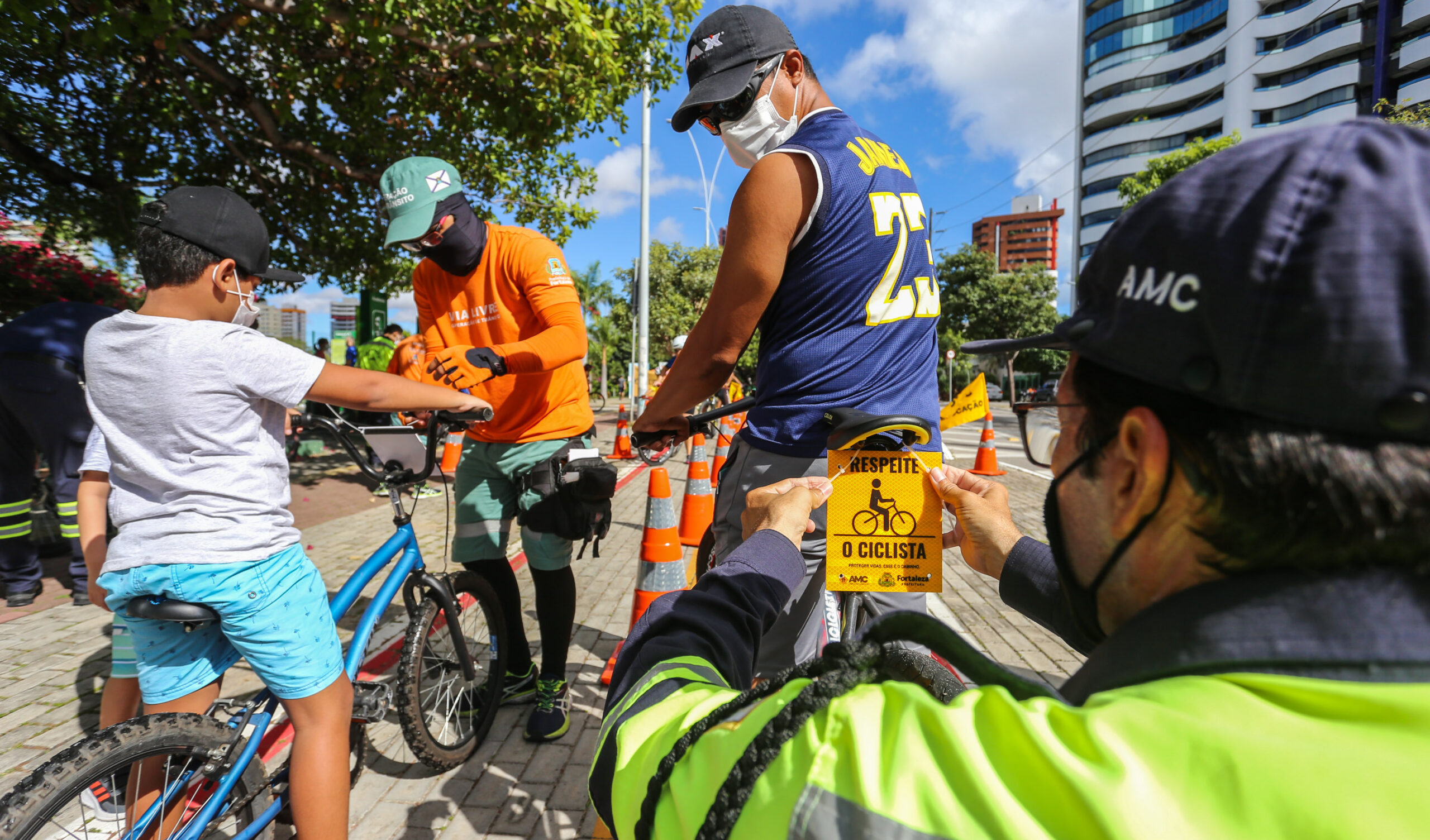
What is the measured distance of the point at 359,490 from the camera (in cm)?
956

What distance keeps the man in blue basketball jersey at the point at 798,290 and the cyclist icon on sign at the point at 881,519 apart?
26 cm

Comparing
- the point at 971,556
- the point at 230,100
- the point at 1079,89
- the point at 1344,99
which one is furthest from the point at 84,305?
the point at 1079,89

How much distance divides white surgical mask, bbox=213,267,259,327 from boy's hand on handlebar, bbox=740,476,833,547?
1540mm

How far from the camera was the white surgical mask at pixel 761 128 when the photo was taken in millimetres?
2012

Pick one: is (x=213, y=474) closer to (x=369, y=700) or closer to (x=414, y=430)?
(x=414, y=430)

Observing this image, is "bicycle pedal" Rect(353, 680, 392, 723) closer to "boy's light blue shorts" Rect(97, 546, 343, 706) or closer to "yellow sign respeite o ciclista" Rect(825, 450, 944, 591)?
"boy's light blue shorts" Rect(97, 546, 343, 706)

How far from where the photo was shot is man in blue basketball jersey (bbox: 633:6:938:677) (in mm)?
1738

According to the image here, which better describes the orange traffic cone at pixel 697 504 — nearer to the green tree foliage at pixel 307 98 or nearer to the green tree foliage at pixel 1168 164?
the green tree foliage at pixel 307 98

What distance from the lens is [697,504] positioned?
211 inches

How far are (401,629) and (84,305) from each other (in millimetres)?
3265

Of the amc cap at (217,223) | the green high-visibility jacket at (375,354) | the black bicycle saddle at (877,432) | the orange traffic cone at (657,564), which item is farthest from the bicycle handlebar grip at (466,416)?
the green high-visibility jacket at (375,354)

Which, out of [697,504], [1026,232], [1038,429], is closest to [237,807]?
[1038,429]

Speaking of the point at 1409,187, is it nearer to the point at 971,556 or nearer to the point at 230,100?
the point at 971,556

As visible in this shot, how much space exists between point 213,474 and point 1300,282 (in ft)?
7.21
